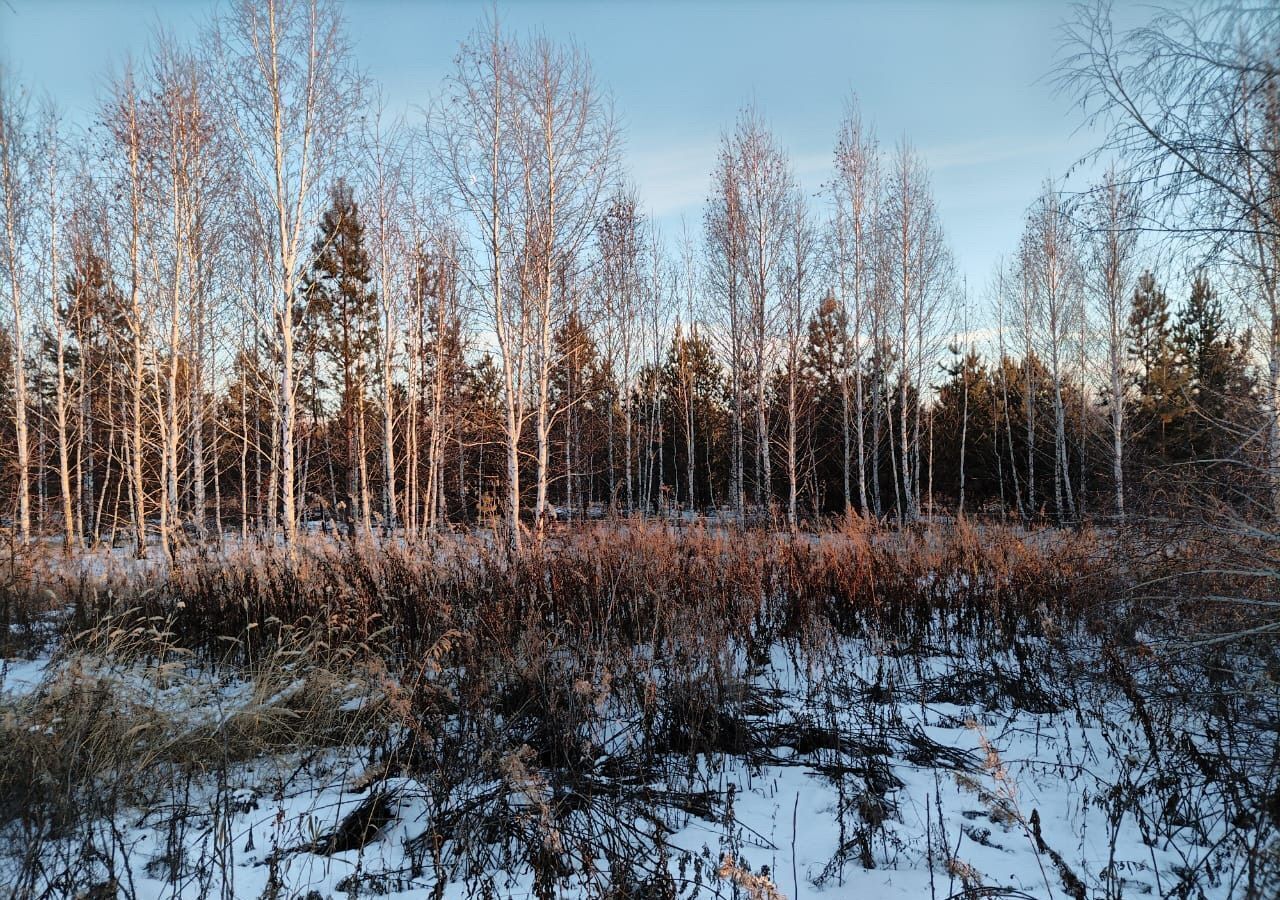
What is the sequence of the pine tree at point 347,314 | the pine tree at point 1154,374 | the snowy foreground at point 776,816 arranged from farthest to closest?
1. the pine tree at point 347,314
2. the pine tree at point 1154,374
3. the snowy foreground at point 776,816

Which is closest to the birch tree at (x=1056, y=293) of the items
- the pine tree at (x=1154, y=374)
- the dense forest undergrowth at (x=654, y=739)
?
the pine tree at (x=1154, y=374)

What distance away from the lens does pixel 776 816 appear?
2.89 metres

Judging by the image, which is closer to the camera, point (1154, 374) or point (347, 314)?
point (1154, 374)

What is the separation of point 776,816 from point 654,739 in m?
0.78

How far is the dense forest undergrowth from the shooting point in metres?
2.38

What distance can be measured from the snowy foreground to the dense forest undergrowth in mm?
19

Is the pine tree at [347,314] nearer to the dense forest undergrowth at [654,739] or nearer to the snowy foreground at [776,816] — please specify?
the dense forest undergrowth at [654,739]

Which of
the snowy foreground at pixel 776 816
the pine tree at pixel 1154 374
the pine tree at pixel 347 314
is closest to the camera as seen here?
the snowy foreground at pixel 776 816

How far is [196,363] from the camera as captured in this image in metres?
12.2

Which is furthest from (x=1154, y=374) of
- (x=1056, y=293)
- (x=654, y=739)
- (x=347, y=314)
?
(x=347, y=314)

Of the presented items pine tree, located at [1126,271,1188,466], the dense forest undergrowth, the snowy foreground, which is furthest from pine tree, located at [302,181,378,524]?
pine tree, located at [1126,271,1188,466]

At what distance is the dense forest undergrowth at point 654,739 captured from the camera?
2383 mm

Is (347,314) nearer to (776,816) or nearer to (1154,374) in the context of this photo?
(776,816)

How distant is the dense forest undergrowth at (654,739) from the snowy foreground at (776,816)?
0.06 ft
